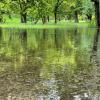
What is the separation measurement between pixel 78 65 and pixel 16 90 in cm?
364

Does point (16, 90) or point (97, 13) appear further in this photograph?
point (97, 13)

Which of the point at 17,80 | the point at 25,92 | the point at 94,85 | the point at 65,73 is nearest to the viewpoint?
the point at 25,92

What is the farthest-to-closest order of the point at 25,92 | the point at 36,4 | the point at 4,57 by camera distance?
1. the point at 36,4
2. the point at 4,57
3. the point at 25,92

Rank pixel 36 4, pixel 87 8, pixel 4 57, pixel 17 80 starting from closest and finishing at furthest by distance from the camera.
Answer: pixel 17 80, pixel 4 57, pixel 36 4, pixel 87 8

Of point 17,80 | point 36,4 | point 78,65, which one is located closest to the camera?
point 17,80

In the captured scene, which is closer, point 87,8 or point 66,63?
point 66,63

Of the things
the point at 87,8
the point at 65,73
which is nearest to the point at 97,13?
the point at 87,8

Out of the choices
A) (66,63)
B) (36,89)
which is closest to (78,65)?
(66,63)

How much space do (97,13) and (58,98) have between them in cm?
3493

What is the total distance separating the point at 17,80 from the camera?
822cm

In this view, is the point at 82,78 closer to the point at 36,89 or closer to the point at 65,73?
the point at 65,73

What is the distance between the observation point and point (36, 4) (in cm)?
4684

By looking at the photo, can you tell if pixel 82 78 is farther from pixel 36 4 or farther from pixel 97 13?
pixel 36 4

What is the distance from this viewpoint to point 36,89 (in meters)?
7.30
